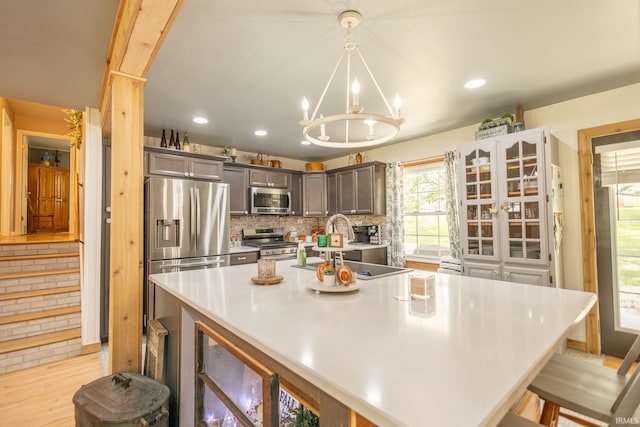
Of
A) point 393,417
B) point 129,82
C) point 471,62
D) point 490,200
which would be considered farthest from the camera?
point 490,200

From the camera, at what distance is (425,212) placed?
14.4 feet

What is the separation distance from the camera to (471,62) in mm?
2246

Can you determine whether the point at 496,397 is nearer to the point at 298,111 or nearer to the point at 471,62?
the point at 471,62

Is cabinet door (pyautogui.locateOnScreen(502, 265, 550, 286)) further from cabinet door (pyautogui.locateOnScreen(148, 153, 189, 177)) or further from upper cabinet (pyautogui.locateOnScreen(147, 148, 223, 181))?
cabinet door (pyautogui.locateOnScreen(148, 153, 189, 177))

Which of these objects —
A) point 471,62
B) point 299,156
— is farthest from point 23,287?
point 471,62

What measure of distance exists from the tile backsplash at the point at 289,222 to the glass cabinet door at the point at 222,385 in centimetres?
341

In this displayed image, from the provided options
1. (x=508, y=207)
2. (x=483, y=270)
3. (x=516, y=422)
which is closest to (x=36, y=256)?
(x=516, y=422)

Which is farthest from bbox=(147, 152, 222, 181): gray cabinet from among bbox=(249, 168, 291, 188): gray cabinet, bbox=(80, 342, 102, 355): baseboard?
bbox=(80, 342, 102, 355): baseboard

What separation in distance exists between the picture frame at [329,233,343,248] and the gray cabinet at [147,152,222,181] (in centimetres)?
294

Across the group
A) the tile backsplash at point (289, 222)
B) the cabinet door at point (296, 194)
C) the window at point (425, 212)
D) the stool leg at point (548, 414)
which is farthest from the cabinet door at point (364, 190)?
the stool leg at point (548, 414)

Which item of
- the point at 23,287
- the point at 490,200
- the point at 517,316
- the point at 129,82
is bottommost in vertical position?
the point at 23,287

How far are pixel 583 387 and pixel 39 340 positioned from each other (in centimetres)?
414

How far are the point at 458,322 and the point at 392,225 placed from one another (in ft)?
11.5

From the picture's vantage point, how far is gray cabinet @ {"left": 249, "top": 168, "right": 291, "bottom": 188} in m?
4.73
